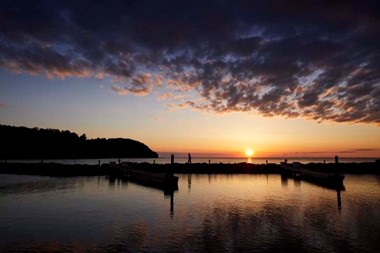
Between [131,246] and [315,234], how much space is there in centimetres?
996

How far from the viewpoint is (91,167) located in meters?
64.0

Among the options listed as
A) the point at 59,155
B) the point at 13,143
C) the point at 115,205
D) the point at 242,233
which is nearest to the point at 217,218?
the point at 242,233

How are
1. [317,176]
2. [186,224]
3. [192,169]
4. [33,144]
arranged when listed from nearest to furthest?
[186,224] < [317,176] < [192,169] < [33,144]

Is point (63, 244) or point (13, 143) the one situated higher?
point (13, 143)

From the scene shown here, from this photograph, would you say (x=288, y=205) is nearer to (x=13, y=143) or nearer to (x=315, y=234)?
(x=315, y=234)

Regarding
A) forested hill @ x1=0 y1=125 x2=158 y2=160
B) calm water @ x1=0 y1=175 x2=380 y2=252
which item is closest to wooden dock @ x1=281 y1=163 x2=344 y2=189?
calm water @ x1=0 y1=175 x2=380 y2=252

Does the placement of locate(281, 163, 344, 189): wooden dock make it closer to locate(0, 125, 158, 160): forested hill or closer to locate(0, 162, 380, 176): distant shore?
locate(0, 162, 380, 176): distant shore

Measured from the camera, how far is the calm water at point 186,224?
14203mm

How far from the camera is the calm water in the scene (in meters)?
14.2

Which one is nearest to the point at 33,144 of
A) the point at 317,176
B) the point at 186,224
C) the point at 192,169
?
the point at 192,169

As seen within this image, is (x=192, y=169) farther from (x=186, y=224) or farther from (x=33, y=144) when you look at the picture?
(x=33, y=144)

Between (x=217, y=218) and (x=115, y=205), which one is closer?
(x=217, y=218)

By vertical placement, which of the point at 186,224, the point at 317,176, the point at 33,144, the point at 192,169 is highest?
the point at 33,144

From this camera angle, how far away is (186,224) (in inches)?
724
